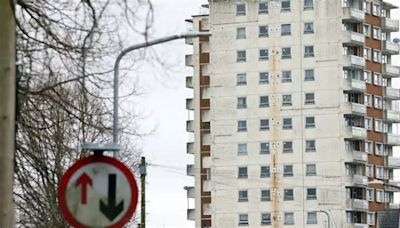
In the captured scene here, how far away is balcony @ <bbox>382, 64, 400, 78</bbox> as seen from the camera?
460 ft

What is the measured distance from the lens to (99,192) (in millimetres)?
12656

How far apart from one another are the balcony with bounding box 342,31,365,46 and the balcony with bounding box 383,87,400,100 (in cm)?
673

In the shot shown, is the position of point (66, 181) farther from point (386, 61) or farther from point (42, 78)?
point (386, 61)

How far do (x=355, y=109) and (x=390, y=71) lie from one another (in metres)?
9.87

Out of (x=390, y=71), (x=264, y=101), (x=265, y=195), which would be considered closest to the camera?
(x=265, y=195)

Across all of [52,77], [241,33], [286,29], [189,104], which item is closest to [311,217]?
[286,29]

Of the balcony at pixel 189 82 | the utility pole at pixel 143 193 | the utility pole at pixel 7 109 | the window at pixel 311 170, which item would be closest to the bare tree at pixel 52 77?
the utility pole at pixel 7 109

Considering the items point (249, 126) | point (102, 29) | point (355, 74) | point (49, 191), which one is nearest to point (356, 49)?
point (355, 74)

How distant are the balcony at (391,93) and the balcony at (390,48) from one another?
3.49 metres

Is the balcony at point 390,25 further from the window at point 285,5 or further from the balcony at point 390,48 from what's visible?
the window at point 285,5

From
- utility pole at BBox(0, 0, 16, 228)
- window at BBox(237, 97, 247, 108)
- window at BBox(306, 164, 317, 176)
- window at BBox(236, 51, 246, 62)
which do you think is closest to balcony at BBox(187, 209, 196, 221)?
window at BBox(237, 97, 247, 108)

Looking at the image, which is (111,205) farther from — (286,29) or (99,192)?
(286,29)

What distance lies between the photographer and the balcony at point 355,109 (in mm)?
131750

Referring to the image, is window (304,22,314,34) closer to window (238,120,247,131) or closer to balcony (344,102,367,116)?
balcony (344,102,367,116)
